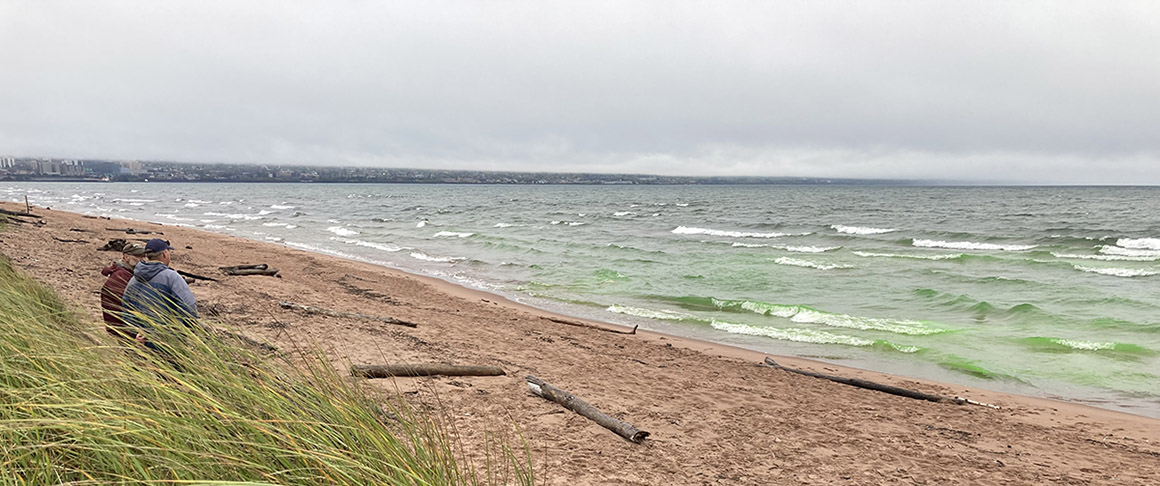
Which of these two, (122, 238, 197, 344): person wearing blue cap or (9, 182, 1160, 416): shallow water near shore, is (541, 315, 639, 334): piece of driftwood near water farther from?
(122, 238, 197, 344): person wearing blue cap

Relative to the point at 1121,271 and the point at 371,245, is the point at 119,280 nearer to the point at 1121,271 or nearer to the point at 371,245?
the point at 371,245

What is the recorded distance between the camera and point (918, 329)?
13.2m

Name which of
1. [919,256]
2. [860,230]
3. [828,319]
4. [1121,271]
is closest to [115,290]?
[828,319]

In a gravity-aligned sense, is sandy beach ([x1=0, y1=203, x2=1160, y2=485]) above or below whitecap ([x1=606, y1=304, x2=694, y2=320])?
above

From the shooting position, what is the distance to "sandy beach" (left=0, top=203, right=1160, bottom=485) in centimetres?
543

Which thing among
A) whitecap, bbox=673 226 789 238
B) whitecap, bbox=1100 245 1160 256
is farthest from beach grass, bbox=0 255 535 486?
whitecap, bbox=673 226 789 238

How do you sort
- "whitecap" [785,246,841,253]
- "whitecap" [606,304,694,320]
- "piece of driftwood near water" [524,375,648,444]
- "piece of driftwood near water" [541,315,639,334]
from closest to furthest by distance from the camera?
1. "piece of driftwood near water" [524,375,648,444]
2. "piece of driftwood near water" [541,315,639,334]
3. "whitecap" [606,304,694,320]
4. "whitecap" [785,246,841,253]

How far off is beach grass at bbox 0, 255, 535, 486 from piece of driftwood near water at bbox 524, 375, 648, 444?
10.1ft

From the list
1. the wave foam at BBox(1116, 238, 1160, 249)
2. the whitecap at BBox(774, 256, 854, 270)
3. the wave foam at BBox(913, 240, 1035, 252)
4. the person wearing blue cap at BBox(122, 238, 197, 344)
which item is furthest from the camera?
the wave foam at BBox(1116, 238, 1160, 249)

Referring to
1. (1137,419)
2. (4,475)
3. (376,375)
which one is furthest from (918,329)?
(4,475)

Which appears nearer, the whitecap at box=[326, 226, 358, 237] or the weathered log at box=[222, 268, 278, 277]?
the weathered log at box=[222, 268, 278, 277]

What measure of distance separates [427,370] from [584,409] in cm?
185

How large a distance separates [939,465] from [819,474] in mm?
1362

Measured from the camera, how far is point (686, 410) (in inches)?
272
